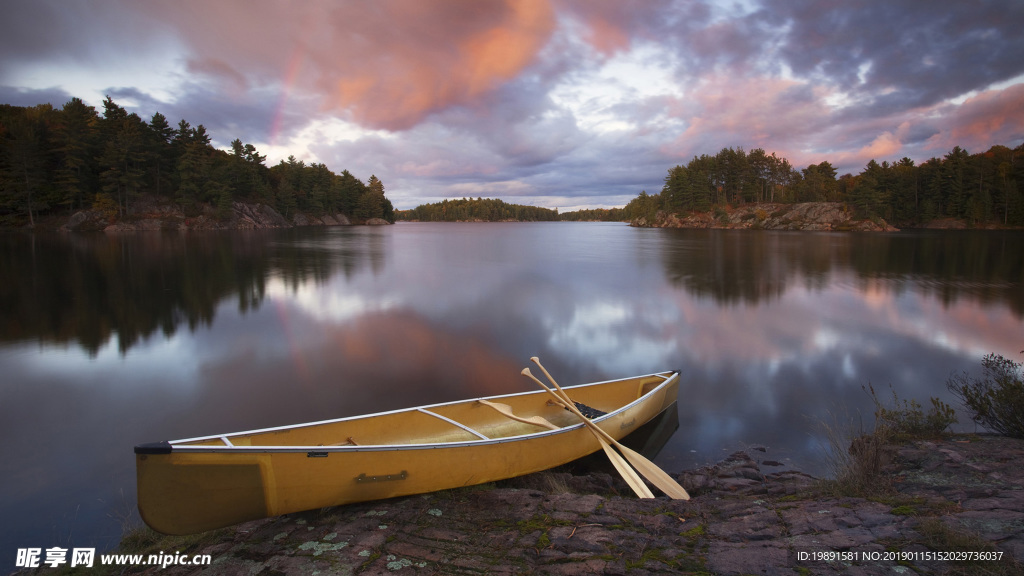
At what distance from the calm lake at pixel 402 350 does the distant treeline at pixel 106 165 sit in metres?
37.7

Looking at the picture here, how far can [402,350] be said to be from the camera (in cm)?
1045

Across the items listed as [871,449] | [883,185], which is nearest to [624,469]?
[871,449]

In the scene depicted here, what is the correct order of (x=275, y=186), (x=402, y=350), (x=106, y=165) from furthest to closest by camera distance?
(x=275, y=186)
(x=106, y=165)
(x=402, y=350)

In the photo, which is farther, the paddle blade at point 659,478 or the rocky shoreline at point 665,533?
the paddle blade at point 659,478

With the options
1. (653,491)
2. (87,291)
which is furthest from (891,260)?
(87,291)

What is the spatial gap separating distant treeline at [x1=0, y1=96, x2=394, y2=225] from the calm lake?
37.7 metres

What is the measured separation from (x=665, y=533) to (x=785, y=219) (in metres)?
90.4

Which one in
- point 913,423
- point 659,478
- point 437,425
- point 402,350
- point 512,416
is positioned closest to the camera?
point 659,478

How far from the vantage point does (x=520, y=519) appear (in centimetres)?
401

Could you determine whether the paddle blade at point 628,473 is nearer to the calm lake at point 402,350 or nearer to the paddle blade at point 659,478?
the paddle blade at point 659,478

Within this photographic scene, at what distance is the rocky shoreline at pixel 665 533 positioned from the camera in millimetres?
3035

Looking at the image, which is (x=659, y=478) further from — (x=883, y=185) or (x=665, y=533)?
(x=883, y=185)

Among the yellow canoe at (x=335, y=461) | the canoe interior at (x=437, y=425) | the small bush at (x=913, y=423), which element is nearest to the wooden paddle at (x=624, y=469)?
the yellow canoe at (x=335, y=461)

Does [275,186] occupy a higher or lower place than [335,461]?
higher
